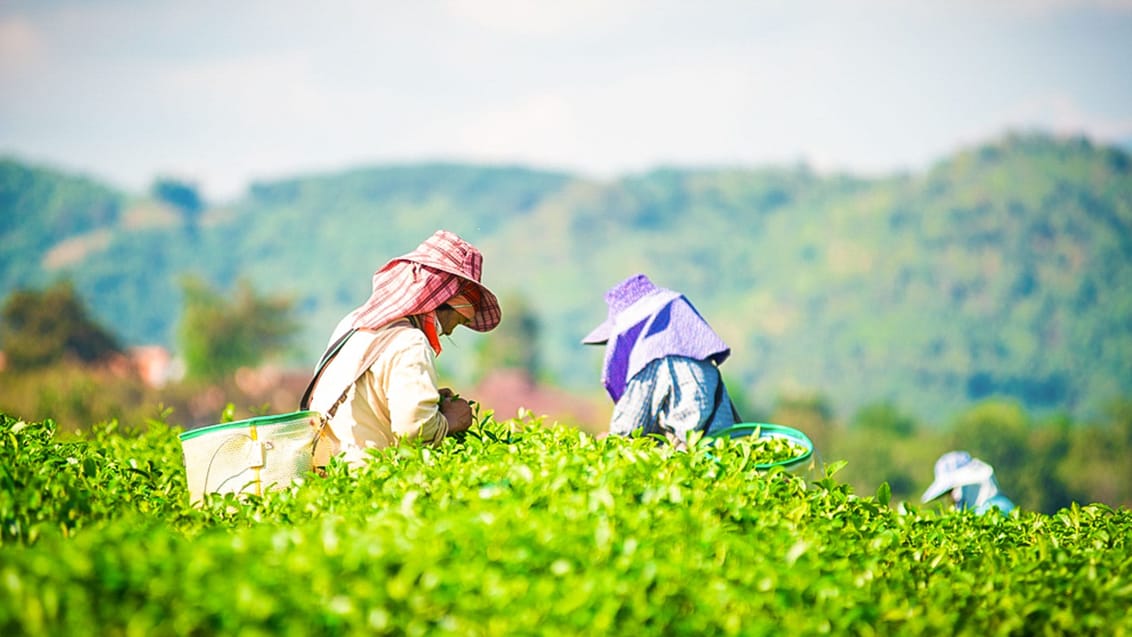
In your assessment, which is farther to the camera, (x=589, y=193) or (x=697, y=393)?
(x=589, y=193)

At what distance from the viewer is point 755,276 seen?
501ft

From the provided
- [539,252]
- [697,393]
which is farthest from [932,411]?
[697,393]

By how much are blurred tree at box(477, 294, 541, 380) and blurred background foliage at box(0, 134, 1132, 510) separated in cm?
21

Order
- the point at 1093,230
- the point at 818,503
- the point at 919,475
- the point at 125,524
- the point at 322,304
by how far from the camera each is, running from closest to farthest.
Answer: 1. the point at 125,524
2. the point at 818,503
3. the point at 919,475
4. the point at 1093,230
5. the point at 322,304

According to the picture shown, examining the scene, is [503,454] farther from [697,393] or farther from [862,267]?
[862,267]

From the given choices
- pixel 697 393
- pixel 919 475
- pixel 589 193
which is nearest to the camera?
pixel 697 393

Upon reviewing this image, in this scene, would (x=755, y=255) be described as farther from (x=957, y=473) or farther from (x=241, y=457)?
(x=241, y=457)

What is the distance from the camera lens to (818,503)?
407 cm

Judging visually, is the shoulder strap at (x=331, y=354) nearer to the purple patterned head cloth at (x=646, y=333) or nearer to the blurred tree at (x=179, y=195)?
the purple patterned head cloth at (x=646, y=333)

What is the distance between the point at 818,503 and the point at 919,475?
7238cm

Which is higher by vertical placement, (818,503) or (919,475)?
(818,503)

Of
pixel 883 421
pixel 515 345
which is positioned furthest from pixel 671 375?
pixel 515 345

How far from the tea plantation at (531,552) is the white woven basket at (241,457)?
126 millimetres

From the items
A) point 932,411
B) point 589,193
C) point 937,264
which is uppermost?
point 589,193
